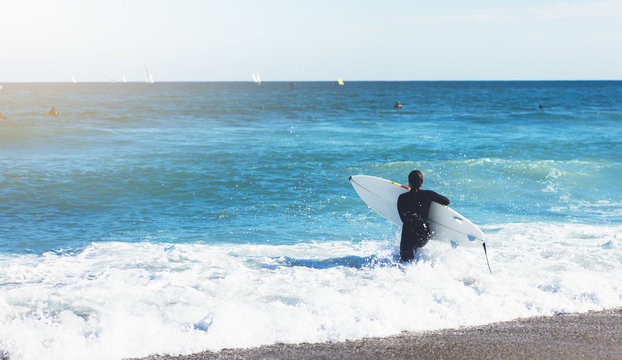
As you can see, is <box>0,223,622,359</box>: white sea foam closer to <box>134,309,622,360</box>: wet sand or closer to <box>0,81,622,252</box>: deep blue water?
<box>134,309,622,360</box>: wet sand

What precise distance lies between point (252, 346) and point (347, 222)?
258 inches

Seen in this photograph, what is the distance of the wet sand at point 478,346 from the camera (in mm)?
5105

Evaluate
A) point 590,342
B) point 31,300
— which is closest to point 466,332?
point 590,342

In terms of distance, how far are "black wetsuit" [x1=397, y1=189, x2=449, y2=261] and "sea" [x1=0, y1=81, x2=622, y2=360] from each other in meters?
0.21

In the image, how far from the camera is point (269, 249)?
376 inches

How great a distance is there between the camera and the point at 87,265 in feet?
27.8

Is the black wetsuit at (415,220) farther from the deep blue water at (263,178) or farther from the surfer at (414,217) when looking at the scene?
the deep blue water at (263,178)

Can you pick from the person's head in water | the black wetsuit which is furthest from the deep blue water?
the person's head in water

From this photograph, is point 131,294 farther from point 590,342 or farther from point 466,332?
point 590,342

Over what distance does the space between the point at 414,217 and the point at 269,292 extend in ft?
8.06

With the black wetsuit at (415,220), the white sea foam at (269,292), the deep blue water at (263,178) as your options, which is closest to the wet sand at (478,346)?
the white sea foam at (269,292)

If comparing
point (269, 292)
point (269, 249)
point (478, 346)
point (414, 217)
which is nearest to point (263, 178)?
point (269, 249)

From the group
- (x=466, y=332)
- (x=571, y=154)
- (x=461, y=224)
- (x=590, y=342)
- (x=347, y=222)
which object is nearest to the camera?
(x=590, y=342)

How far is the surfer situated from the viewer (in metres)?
7.80
